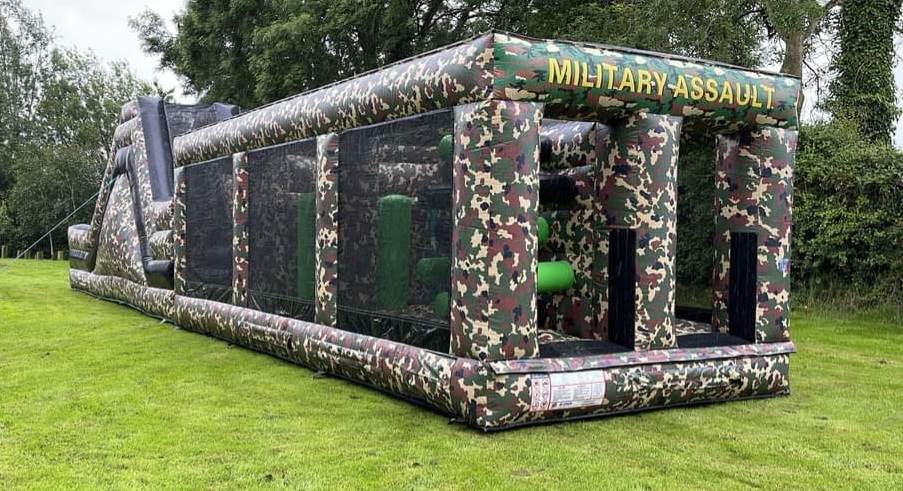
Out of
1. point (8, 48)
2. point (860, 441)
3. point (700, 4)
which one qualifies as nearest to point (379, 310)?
point (860, 441)

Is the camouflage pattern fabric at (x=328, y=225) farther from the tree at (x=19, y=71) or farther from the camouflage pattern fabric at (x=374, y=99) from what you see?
the tree at (x=19, y=71)

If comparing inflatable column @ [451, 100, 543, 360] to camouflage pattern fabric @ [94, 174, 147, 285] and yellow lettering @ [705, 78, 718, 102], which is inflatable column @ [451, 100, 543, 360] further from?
camouflage pattern fabric @ [94, 174, 147, 285]

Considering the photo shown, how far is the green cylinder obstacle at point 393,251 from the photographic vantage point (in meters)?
5.09

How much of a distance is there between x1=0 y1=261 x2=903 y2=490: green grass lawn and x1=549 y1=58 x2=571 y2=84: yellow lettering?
73.7 inches

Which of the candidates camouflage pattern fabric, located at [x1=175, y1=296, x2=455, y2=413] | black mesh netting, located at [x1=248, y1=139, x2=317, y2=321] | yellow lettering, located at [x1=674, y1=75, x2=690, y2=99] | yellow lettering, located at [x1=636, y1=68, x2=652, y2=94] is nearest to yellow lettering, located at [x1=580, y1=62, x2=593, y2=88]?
yellow lettering, located at [x1=636, y1=68, x2=652, y2=94]

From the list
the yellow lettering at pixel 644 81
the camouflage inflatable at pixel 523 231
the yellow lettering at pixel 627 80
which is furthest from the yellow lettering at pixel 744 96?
the yellow lettering at pixel 627 80

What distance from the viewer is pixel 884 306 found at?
8805 millimetres

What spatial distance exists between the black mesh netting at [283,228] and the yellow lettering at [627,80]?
2439 millimetres

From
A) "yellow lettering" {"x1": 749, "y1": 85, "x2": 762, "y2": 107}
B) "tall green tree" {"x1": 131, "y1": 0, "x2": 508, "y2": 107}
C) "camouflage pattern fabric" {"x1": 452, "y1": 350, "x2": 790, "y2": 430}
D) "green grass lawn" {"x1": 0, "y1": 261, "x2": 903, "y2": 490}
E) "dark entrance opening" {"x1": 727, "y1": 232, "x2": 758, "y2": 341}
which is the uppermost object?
"tall green tree" {"x1": 131, "y1": 0, "x2": 508, "y2": 107}

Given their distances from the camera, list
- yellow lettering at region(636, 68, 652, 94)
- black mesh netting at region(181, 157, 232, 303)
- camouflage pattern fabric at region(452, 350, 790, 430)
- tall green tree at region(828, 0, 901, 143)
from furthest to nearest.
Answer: tall green tree at region(828, 0, 901, 143)
black mesh netting at region(181, 157, 232, 303)
yellow lettering at region(636, 68, 652, 94)
camouflage pattern fabric at region(452, 350, 790, 430)

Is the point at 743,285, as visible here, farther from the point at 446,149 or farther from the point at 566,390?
the point at 446,149

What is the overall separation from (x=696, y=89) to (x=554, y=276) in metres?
1.46

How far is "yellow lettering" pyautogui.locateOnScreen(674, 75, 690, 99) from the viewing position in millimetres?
4812

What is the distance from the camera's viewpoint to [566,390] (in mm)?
4430
